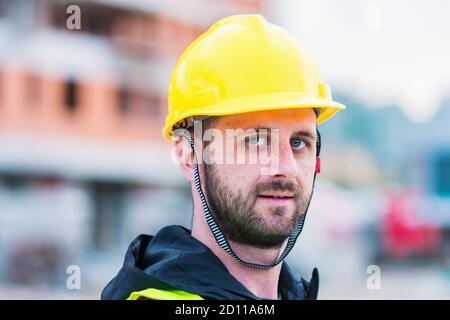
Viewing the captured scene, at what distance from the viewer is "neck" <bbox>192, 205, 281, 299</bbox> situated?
2180 mm

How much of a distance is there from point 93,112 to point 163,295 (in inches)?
921

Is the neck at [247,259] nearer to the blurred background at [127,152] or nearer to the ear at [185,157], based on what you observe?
the ear at [185,157]

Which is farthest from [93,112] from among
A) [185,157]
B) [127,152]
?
Answer: [185,157]

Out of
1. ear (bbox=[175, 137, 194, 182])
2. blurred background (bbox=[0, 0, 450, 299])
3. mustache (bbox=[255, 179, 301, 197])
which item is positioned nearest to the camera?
mustache (bbox=[255, 179, 301, 197])

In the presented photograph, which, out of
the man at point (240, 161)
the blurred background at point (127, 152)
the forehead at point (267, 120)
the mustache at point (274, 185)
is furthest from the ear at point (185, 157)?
the blurred background at point (127, 152)

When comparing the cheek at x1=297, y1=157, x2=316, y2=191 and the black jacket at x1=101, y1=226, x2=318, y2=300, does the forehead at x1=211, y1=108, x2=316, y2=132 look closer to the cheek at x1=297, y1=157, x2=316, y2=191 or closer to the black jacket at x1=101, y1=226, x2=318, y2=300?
the cheek at x1=297, y1=157, x2=316, y2=191

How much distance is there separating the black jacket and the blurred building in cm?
1827

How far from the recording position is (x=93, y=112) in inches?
991

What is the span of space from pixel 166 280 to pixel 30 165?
868 inches

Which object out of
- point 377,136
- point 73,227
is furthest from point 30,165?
point 377,136

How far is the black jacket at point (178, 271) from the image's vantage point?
2.13 m

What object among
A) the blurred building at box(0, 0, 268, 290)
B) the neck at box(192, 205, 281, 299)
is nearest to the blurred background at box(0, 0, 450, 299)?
the blurred building at box(0, 0, 268, 290)
